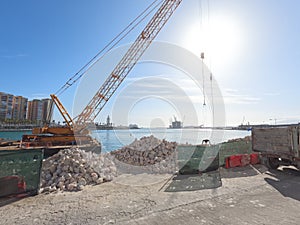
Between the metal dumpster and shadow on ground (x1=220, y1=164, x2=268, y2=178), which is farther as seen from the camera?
the metal dumpster

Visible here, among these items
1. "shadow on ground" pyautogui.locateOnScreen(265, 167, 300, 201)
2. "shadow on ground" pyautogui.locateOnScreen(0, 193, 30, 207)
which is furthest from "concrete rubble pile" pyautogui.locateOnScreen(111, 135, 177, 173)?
"shadow on ground" pyautogui.locateOnScreen(0, 193, 30, 207)

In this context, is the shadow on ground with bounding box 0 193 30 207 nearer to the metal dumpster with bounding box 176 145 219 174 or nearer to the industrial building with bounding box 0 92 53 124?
the metal dumpster with bounding box 176 145 219 174

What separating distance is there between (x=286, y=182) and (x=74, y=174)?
7.15 m

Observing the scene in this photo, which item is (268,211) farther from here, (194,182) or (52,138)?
(52,138)

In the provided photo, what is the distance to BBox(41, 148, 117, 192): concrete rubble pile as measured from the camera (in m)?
5.47

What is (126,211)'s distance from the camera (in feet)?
12.8

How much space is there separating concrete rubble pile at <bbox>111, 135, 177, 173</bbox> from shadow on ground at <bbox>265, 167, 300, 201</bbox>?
364cm

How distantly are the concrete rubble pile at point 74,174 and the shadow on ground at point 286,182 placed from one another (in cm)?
547

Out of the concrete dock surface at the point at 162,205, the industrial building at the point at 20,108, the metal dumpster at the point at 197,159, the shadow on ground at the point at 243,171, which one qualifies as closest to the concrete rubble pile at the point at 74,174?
the concrete dock surface at the point at 162,205

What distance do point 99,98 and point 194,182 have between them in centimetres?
2074

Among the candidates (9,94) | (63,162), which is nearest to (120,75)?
(63,162)

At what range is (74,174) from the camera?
19.8 ft

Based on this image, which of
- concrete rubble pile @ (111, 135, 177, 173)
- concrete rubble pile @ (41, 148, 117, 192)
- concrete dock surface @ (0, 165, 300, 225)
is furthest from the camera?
concrete rubble pile @ (111, 135, 177, 173)

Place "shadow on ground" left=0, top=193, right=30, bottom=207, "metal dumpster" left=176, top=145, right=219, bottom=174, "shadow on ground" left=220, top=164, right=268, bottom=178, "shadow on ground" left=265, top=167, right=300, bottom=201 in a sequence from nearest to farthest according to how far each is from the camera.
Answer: "shadow on ground" left=0, top=193, right=30, bottom=207 < "shadow on ground" left=265, top=167, right=300, bottom=201 < "shadow on ground" left=220, top=164, right=268, bottom=178 < "metal dumpster" left=176, top=145, right=219, bottom=174
